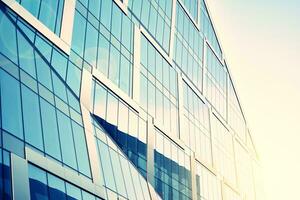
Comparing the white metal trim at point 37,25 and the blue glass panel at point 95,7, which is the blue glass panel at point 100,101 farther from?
the blue glass panel at point 95,7

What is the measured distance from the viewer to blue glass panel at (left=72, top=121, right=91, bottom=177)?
2712 cm

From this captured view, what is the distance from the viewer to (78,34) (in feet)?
107

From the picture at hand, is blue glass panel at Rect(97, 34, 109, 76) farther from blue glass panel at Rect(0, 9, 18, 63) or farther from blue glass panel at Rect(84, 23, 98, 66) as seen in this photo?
blue glass panel at Rect(0, 9, 18, 63)

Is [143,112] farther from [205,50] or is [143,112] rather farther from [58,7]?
[205,50]

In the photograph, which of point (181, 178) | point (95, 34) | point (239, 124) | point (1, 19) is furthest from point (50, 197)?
point (239, 124)

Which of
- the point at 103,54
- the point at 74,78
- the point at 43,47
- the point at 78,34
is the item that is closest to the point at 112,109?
the point at 103,54

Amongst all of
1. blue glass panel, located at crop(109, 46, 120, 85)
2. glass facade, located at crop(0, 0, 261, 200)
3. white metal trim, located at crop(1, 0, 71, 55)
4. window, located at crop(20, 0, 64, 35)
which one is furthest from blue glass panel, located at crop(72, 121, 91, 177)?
blue glass panel, located at crop(109, 46, 120, 85)

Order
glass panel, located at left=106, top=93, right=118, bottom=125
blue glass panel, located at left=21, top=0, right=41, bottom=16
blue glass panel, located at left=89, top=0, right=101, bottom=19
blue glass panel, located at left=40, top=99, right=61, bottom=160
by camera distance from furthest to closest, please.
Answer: blue glass panel, located at left=89, top=0, right=101, bottom=19, glass panel, located at left=106, top=93, right=118, bottom=125, blue glass panel, located at left=21, top=0, right=41, bottom=16, blue glass panel, located at left=40, top=99, right=61, bottom=160

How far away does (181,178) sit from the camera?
46250 millimetres

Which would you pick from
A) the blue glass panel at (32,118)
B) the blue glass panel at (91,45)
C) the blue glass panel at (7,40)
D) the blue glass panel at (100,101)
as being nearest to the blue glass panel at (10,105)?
the blue glass panel at (32,118)

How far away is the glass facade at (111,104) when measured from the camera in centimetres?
2303

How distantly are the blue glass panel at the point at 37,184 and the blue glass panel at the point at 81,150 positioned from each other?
4350 millimetres

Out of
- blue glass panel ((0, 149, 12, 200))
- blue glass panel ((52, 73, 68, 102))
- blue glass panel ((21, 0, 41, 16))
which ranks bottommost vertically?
blue glass panel ((0, 149, 12, 200))

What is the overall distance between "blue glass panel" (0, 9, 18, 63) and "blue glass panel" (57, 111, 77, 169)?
14.6 ft
